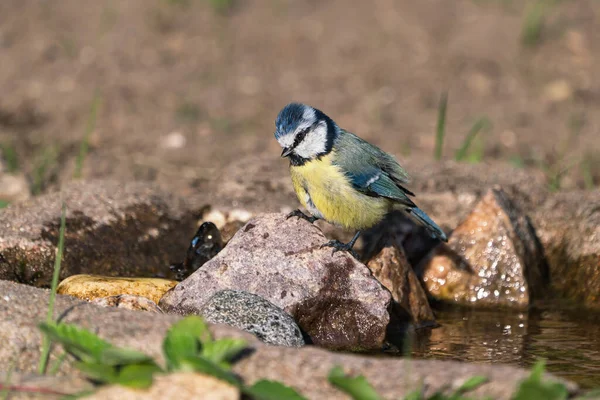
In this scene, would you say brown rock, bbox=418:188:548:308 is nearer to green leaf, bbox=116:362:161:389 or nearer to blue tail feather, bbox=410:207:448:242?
blue tail feather, bbox=410:207:448:242

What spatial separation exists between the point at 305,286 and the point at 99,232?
1346 millimetres

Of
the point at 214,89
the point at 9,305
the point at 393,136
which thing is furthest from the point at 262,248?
the point at 214,89

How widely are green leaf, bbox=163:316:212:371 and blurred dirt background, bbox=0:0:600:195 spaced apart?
13.6 feet

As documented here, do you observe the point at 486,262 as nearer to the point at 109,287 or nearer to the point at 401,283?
the point at 401,283

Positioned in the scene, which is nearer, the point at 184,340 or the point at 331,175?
the point at 184,340

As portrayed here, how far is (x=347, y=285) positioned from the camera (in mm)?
4277

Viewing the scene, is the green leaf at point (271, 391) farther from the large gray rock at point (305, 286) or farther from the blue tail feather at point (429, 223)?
the blue tail feather at point (429, 223)

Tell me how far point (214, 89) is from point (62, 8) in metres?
2.11

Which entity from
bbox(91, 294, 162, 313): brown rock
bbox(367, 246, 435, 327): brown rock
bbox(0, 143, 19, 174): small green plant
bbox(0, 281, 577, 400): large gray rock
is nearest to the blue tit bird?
bbox(367, 246, 435, 327): brown rock

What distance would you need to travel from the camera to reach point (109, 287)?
4.16 m

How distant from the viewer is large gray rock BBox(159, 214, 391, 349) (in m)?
4.17

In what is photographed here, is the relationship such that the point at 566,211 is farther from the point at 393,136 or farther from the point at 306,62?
the point at 306,62

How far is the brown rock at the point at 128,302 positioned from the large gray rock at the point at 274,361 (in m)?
0.60

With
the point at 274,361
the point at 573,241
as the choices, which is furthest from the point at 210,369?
the point at 573,241
